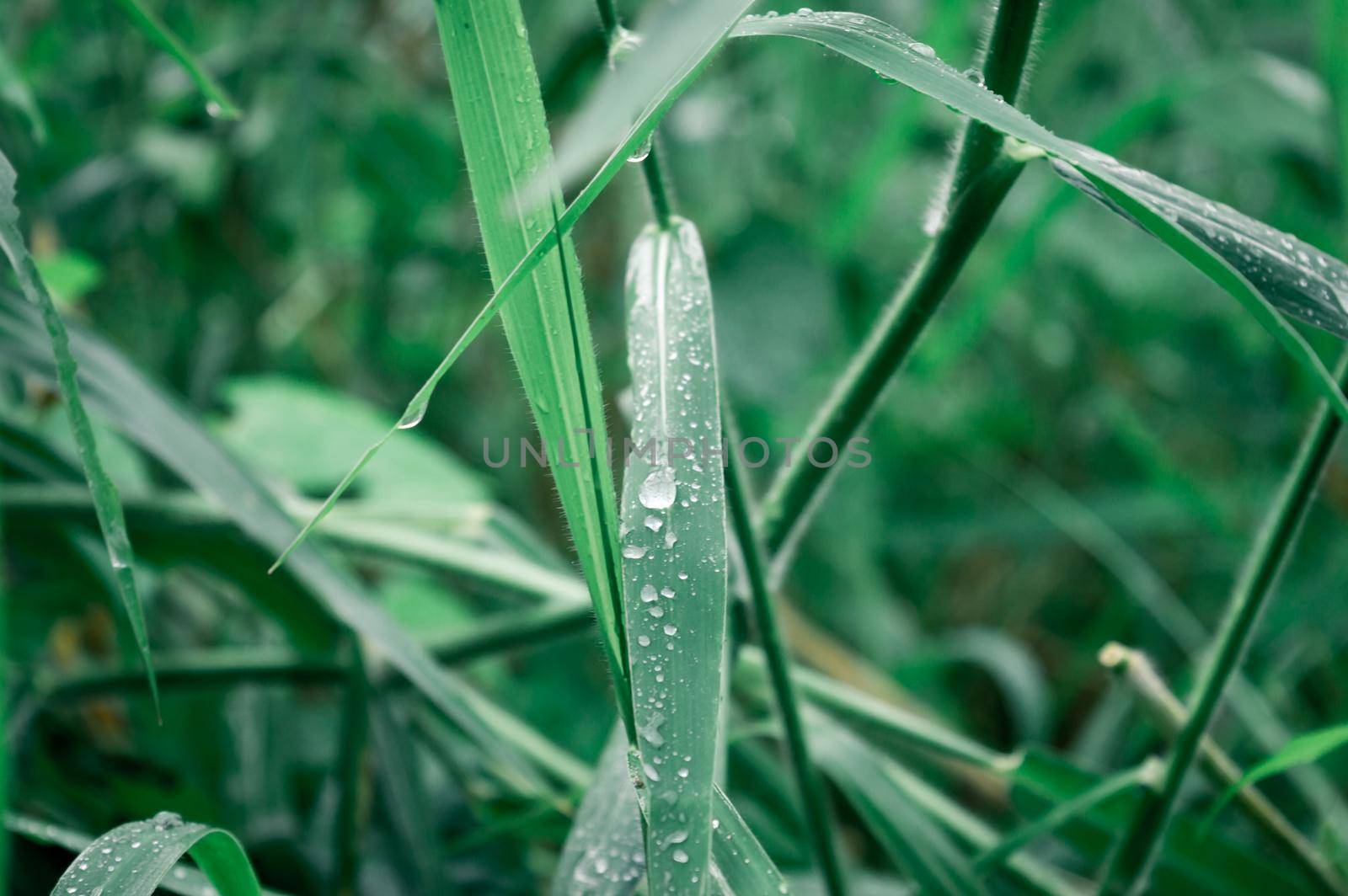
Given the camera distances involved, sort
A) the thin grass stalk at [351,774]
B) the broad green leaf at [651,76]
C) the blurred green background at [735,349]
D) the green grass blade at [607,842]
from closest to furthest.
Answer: the broad green leaf at [651,76]
the green grass blade at [607,842]
the thin grass stalk at [351,774]
the blurred green background at [735,349]

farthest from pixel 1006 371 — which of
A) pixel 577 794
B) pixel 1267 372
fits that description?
pixel 577 794

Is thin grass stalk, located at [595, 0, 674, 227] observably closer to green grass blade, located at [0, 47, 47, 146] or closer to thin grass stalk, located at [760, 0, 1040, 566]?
thin grass stalk, located at [760, 0, 1040, 566]

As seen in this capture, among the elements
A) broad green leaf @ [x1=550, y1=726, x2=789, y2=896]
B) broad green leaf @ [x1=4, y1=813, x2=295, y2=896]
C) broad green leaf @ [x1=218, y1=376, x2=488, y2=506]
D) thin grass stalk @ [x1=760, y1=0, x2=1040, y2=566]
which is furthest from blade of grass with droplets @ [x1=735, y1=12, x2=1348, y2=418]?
broad green leaf @ [x1=218, y1=376, x2=488, y2=506]

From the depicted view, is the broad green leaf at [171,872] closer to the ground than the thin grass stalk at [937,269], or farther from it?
closer to the ground

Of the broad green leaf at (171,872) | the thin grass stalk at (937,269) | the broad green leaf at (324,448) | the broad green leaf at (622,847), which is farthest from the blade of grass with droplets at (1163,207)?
the broad green leaf at (324,448)

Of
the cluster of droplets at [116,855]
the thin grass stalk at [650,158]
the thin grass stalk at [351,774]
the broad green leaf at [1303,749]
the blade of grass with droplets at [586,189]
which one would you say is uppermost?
the thin grass stalk at [650,158]

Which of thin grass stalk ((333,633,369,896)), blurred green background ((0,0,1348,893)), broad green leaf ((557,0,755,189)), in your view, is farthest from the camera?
blurred green background ((0,0,1348,893))

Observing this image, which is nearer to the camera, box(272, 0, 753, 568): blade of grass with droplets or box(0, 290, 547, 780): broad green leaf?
box(272, 0, 753, 568): blade of grass with droplets

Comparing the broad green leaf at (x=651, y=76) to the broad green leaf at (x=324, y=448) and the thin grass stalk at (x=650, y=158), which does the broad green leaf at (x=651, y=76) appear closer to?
the thin grass stalk at (x=650, y=158)
